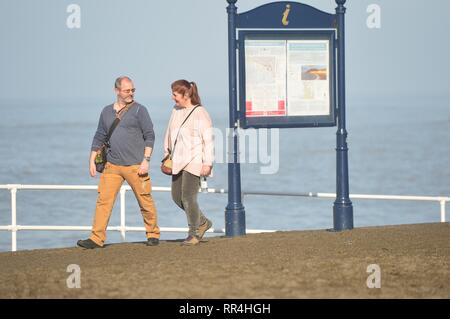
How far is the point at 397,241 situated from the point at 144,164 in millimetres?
2805

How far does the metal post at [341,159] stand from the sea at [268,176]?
107 centimetres

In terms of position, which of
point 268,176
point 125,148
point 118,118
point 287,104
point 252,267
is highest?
point 287,104

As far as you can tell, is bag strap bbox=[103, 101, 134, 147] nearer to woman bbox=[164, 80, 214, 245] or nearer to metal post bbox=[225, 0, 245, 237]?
woman bbox=[164, 80, 214, 245]

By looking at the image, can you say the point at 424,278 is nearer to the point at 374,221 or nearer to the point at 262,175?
the point at 374,221

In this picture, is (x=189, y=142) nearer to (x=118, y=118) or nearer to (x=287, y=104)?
(x=118, y=118)

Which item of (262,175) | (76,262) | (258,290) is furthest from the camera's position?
(262,175)

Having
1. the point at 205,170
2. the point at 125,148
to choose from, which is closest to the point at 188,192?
the point at 205,170

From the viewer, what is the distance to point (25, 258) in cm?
1368

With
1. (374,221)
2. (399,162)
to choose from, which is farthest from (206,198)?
(399,162)

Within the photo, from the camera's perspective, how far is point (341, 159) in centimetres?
1516

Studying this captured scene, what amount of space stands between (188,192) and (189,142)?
20.3 inches

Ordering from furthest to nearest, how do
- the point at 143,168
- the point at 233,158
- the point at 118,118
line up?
the point at 233,158 < the point at 118,118 < the point at 143,168

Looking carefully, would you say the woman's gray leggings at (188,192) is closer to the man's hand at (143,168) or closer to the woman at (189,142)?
the woman at (189,142)

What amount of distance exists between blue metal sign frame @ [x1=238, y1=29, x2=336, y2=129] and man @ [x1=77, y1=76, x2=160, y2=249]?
1.47m
